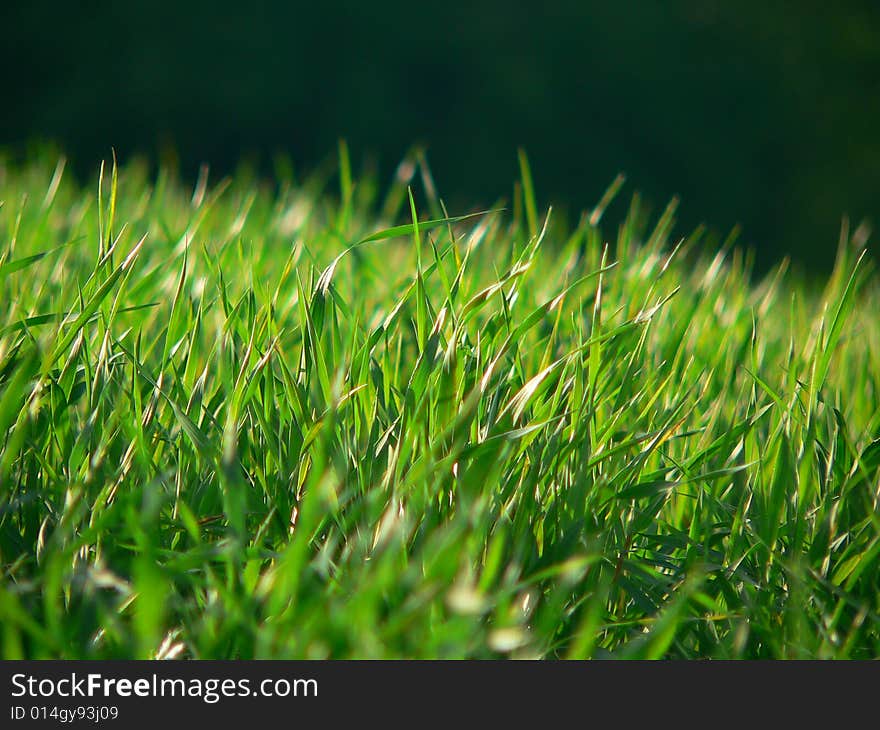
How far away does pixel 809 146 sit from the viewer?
6.21 meters

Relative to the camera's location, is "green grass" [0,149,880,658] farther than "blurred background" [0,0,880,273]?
No

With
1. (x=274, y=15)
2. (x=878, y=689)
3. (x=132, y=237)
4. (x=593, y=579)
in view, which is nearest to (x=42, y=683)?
(x=593, y=579)

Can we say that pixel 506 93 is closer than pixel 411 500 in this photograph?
No

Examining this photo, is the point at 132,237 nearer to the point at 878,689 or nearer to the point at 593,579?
the point at 593,579

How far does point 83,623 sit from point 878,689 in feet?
1.81

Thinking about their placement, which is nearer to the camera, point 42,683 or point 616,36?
point 42,683

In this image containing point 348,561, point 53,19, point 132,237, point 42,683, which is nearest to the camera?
point 42,683

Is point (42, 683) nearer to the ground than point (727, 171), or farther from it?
farther from it

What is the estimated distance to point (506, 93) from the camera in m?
5.96

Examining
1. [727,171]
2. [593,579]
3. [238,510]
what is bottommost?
[727,171]

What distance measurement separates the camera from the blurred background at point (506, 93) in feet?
18.7

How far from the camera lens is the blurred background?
5.71m

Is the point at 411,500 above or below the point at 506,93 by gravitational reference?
above

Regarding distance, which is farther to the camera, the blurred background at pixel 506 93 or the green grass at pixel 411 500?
the blurred background at pixel 506 93
